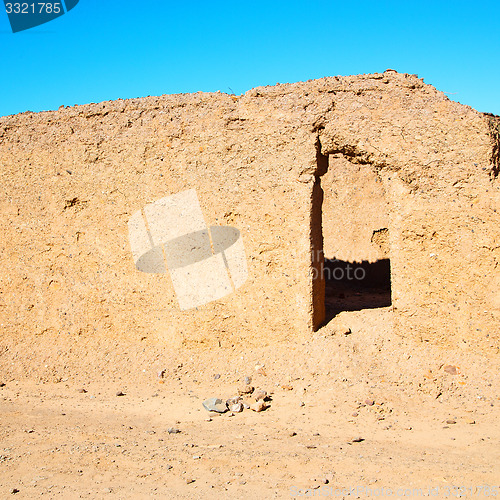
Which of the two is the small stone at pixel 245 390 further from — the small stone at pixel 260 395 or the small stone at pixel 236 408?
the small stone at pixel 236 408

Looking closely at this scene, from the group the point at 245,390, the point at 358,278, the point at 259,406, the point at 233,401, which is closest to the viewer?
the point at 259,406

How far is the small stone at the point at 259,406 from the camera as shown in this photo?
3.99 meters

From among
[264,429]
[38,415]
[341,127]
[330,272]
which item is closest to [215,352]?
[264,429]

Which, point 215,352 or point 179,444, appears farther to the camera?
point 215,352

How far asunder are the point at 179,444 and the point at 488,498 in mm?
2038

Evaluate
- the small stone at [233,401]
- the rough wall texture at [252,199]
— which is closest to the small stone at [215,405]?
the small stone at [233,401]

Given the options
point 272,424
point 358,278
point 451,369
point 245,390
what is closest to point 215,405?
point 245,390

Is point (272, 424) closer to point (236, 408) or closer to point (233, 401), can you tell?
point (236, 408)

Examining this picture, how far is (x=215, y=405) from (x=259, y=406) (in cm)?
39

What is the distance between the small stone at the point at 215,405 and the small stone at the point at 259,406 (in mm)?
241

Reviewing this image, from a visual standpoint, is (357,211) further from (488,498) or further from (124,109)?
(488,498)

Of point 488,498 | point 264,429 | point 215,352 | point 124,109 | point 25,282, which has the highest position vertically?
point 124,109

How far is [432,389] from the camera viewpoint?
13.4 feet

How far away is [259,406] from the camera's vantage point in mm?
4000
